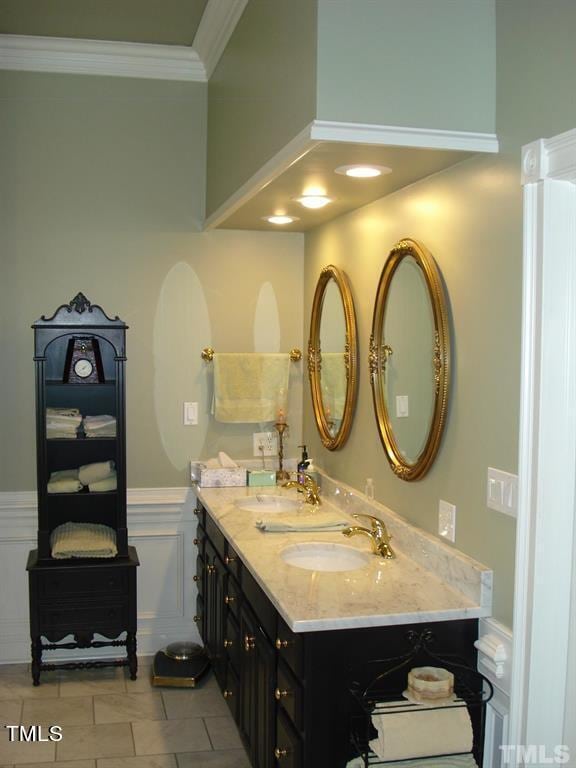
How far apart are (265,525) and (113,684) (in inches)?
52.5

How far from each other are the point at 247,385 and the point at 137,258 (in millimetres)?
823

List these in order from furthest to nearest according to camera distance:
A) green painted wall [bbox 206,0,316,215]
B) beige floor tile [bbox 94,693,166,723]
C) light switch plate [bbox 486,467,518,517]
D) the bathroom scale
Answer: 1. the bathroom scale
2. beige floor tile [bbox 94,693,166,723]
3. green painted wall [bbox 206,0,316,215]
4. light switch plate [bbox 486,467,518,517]

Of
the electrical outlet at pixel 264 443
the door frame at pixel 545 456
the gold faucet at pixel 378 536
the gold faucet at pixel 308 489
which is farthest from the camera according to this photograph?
the electrical outlet at pixel 264 443

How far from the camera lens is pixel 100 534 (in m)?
4.12

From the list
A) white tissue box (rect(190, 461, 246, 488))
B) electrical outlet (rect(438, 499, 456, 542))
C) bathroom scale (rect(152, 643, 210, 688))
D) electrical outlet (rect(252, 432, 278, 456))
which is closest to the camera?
electrical outlet (rect(438, 499, 456, 542))

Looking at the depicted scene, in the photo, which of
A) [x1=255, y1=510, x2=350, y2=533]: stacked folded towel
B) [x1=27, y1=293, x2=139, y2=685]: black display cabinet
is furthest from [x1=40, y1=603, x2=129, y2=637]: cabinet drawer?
[x1=255, y1=510, x2=350, y2=533]: stacked folded towel

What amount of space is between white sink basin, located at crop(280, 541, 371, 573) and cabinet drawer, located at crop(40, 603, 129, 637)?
52.5 inches

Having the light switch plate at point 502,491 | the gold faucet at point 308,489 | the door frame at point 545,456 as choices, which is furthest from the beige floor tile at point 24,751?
the light switch plate at point 502,491

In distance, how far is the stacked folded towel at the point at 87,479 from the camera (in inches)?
159

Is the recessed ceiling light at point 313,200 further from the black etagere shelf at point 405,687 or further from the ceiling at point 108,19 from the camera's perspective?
the black etagere shelf at point 405,687

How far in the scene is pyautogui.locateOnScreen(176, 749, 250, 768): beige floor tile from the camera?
3.26m

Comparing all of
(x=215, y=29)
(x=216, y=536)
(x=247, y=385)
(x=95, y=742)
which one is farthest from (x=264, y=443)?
(x=215, y=29)

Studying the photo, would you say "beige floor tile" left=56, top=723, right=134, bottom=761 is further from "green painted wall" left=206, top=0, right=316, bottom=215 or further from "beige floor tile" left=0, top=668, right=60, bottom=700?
"green painted wall" left=206, top=0, right=316, bottom=215

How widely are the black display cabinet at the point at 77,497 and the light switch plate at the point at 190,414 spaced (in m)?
0.37
